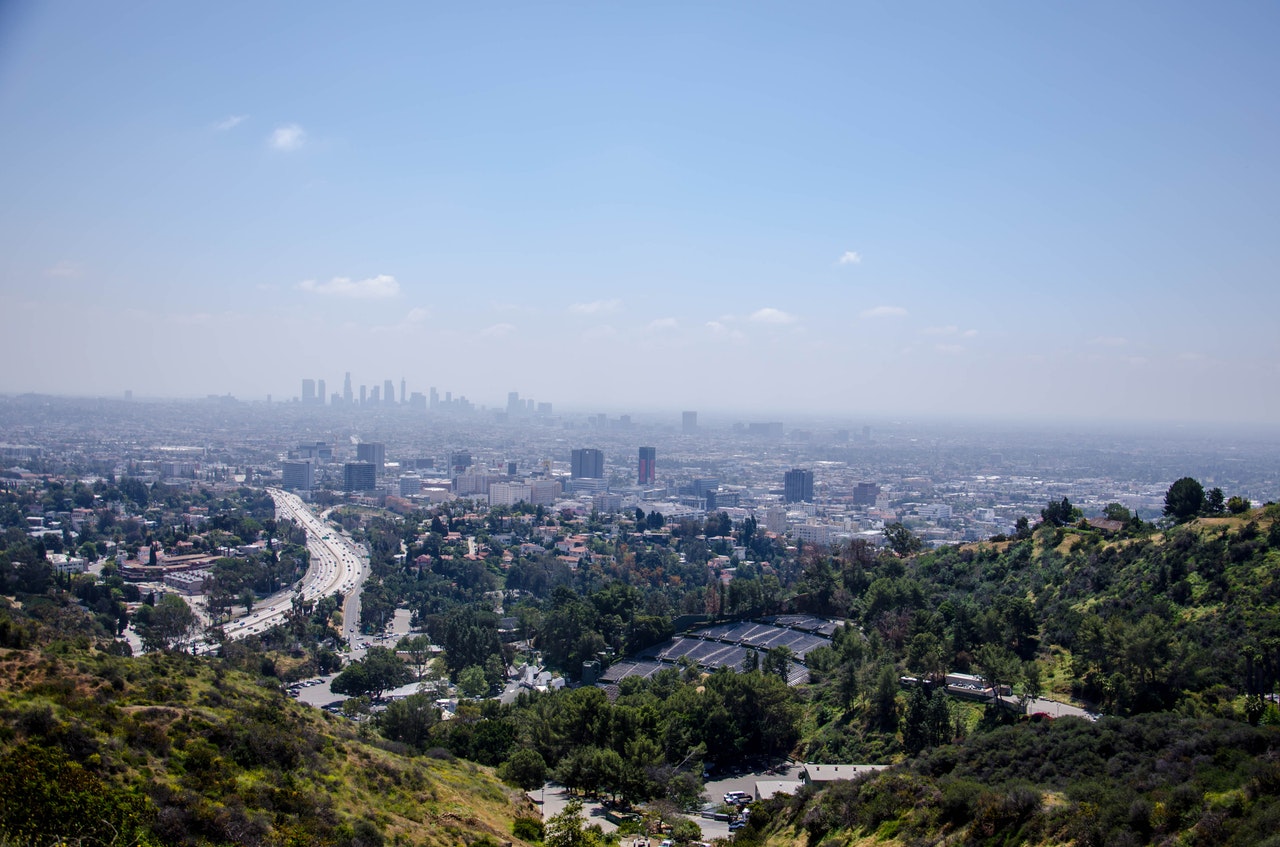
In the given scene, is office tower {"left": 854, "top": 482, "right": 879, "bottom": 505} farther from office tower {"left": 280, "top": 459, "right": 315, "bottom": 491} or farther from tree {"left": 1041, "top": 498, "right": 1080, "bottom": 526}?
office tower {"left": 280, "top": 459, "right": 315, "bottom": 491}

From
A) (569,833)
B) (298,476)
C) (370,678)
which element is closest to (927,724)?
(569,833)

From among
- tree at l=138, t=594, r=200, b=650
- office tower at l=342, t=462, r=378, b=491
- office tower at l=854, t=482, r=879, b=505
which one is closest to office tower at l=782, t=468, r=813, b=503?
office tower at l=854, t=482, r=879, b=505

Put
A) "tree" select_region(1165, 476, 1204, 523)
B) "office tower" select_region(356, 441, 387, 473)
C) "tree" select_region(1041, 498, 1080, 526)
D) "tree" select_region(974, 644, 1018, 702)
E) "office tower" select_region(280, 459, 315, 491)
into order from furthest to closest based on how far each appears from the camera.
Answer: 1. "office tower" select_region(356, 441, 387, 473)
2. "office tower" select_region(280, 459, 315, 491)
3. "tree" select_region(1041, 498, 1080, 526)
4. "tree" select_region(1165, 476, 1204, 523)
5. "tree" select_region(974, 644, 1018, 702)

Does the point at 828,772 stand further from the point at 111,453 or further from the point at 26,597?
the point at 111,453

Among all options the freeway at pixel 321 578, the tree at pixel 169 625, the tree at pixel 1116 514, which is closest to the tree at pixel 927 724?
the tree at pixel 1116 514

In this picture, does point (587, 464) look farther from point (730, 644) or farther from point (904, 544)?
point (730, 644)

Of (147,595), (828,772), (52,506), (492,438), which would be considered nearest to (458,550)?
(147,595)
